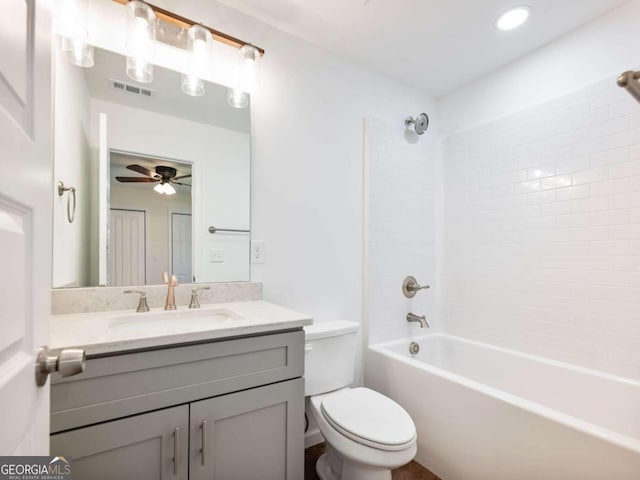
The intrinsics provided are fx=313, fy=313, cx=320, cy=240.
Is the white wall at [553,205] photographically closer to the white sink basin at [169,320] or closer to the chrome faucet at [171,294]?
the white sink basin at [169,320]

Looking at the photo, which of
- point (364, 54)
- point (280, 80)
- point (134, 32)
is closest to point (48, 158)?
point (134, 32)

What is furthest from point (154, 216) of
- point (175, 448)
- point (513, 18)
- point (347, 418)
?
point (513, 18)

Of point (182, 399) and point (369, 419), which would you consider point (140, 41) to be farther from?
point (369, 419)

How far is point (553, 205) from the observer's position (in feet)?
6.22

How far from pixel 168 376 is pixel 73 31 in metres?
1.42

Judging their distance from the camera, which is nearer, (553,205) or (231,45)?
(231,45)

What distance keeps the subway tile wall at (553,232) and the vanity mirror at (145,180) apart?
5.44ft

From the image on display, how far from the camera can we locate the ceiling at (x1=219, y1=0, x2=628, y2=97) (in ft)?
5.36

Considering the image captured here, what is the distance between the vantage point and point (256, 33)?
1727 millimetres

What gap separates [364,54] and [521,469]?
2.37 m

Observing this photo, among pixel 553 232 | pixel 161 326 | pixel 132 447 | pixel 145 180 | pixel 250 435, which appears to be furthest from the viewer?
pixel 553 232

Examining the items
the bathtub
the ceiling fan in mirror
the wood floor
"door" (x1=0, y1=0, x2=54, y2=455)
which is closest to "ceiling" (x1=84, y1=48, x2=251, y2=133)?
the ceiling fan in mirror

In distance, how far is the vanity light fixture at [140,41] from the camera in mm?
1376

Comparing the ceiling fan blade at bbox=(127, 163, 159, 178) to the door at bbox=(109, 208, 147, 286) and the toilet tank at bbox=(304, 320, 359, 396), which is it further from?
the toilet tank at bbox=(304, 320, 359, 396)
